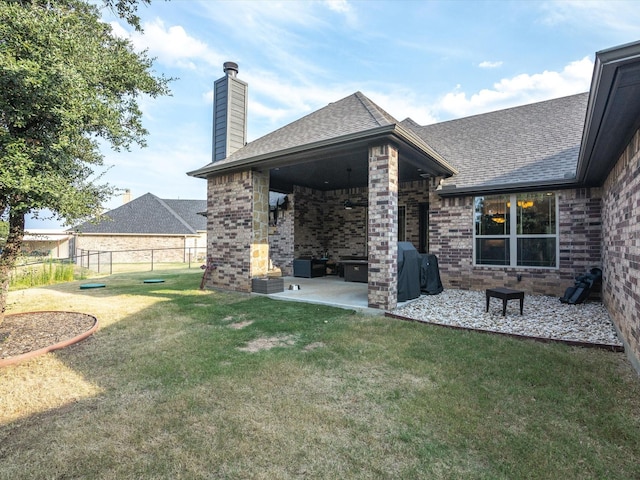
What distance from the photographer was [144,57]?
619 cm

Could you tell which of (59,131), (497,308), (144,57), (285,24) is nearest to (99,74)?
(59,131)

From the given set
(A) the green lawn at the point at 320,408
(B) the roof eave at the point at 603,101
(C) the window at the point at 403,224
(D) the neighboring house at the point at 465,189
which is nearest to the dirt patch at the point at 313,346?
(A) the green lawn at the point at 320,408

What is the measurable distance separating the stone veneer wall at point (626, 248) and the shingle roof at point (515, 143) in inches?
101

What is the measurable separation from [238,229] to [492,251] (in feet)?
22.7

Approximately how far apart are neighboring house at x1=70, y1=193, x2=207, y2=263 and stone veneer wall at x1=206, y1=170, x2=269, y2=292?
15125 mm

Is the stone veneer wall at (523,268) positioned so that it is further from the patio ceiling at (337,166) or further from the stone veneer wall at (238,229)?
the stone veneer wall at (238,229)

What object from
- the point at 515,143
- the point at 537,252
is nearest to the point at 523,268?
the point at 537,252

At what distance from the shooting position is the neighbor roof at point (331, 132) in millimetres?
6375

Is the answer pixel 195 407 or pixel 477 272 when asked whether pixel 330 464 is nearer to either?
pixel 195 407

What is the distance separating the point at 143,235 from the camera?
84.0 feet

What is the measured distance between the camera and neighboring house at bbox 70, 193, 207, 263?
24547 mm

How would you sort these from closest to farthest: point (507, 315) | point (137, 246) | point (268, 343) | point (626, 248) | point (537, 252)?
1. point (626, 248)
2. point (268, 343)
3. point (507, 315)
4. point (537, 252)
5. point (137, 246)

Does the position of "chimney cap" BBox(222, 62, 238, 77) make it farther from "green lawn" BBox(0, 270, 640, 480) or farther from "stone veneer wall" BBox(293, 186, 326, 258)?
"green lawn" BBox(0, 270, 640, 480)

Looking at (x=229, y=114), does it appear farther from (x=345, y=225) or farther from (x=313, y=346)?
(x=313, y=346)
